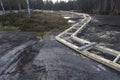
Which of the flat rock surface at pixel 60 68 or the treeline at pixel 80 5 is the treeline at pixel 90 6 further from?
the flat rock surface at pixel 60 68

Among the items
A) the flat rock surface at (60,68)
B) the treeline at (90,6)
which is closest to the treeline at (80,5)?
the treeline at (90,6)

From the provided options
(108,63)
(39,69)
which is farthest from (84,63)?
(39,69)

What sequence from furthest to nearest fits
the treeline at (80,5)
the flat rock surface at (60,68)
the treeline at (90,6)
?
1. the treeline at (80,5)
2. the treeline at (90,6)
3. the flat rock surface at (60,68)

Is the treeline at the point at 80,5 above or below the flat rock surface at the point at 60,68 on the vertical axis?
above

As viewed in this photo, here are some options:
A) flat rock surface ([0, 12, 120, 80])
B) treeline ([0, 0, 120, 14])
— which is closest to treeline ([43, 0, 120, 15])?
treeline ([0, 0, 120, 14])

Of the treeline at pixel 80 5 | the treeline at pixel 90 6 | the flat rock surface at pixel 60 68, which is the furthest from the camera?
the treeline at pixel 80 5

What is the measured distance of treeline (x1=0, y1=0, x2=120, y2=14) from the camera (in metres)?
18.1

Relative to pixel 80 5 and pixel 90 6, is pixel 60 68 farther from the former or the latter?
pixel 80 5

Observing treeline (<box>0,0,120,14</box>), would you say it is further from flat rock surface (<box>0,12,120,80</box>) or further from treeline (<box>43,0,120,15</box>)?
flat rock surface (<box>0,12,120,80</box>)

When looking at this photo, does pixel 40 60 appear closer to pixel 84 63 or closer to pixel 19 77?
pixel 19 77

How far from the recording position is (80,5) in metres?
24.9

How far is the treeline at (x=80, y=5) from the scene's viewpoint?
59.4ft

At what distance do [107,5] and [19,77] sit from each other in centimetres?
1780

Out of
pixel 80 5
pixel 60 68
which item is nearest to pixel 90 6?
pixel 80 5
